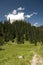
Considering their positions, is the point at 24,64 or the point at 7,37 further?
the point at 7,37

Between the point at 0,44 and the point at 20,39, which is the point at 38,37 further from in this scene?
the point at 0,44

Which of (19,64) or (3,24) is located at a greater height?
(3,24)

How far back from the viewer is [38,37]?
145 metres

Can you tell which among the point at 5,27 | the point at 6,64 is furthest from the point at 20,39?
the point at 6,64

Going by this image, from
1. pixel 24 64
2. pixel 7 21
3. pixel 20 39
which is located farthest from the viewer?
pixel 7 21

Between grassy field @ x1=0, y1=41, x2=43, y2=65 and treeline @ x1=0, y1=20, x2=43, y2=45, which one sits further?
treeline @ x1=0, y1=20, x2=43, y2=45

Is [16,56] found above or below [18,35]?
below

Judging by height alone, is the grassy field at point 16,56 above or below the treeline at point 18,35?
below

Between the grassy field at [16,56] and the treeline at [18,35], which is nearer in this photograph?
the grassy field at [16,56]

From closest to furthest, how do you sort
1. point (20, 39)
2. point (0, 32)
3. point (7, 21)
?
point (20, 39)
point (0, 32)
point (7, 21)

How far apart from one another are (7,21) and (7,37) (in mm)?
56620

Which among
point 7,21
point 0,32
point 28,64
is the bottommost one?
point 28,64

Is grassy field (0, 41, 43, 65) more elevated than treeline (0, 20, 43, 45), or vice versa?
treeline (0, 20, 43, 45)

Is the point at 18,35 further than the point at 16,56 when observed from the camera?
Yes
